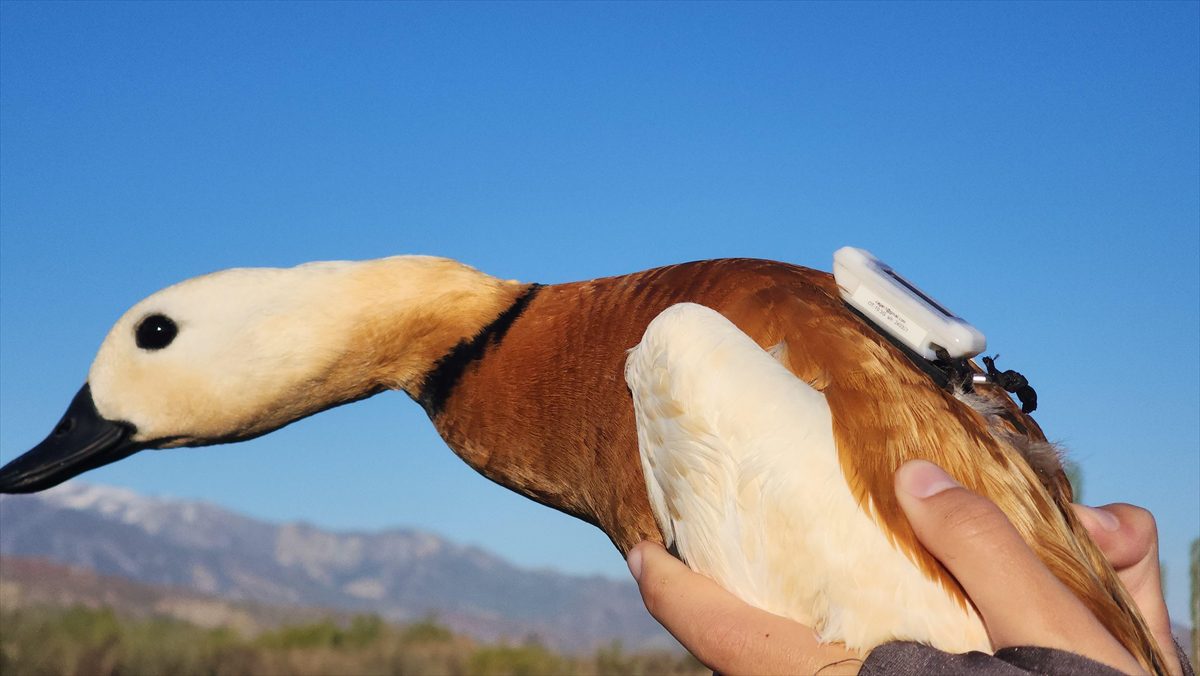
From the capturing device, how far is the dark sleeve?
131 cm

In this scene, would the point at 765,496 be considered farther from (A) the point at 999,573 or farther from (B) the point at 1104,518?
(B) the point at 1104,518

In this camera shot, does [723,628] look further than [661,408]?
No

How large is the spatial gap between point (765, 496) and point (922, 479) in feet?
0.86

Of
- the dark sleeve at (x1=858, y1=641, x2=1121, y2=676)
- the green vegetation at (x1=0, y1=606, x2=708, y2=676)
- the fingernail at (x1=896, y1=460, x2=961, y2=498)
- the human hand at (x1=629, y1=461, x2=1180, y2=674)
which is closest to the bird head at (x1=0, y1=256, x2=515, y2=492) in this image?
the human hand at (x1=629, y1=461, x2=1180, y2=674)

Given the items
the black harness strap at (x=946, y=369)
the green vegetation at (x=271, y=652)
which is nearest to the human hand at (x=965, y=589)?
the black harness strap at (x=946, y=369)

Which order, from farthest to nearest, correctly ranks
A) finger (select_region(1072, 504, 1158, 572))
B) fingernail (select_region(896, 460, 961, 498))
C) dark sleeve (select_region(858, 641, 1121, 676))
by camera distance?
finger (select_region(1072, 504, 1158, 572)), fingernail (select_region(896, 460, 961, 498)), dark sleeve (select_region(858, 641, 1121, 676))

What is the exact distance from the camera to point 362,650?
11.0 metres

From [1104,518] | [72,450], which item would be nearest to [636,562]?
[1104,518]

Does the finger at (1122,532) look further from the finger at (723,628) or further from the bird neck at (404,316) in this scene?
the bird neck at (404,316)

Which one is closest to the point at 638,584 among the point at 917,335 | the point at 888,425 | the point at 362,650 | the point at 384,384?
the point at 888,425

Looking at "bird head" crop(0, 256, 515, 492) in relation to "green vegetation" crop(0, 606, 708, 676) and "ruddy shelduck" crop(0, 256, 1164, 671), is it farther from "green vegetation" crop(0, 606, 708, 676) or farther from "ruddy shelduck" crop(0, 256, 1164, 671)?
"green vegetation" crop(0, 606, 708, 676)

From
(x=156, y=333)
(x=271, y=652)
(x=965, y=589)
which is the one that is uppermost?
(x=156, y=333)

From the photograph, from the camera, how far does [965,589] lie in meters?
1.47

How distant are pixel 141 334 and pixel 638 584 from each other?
132cm
